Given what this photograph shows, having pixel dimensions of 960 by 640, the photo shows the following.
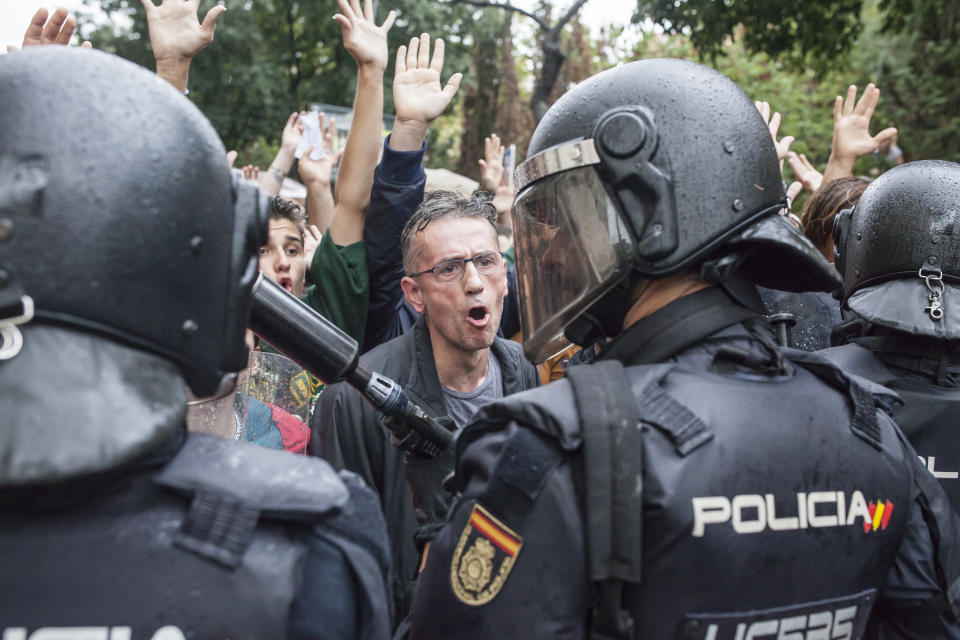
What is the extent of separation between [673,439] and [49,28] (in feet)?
8.49

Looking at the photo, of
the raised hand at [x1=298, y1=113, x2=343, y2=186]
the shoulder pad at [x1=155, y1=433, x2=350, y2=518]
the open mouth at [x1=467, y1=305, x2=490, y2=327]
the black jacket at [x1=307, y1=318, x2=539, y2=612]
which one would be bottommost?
the black jacket at [x1=307, y1=318, x2=539, y2=612]

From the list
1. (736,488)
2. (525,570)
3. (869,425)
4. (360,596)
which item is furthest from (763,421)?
(360,596)

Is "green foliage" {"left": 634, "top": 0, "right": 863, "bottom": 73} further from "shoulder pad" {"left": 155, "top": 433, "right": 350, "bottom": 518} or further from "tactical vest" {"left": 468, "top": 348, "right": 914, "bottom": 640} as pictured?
"shoulder pad" {"left": 155, "top": 433, "right": 350, "bottom": 518}

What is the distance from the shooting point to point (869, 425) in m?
1.74

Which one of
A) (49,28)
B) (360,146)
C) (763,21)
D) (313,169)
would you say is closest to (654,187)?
(360,146)

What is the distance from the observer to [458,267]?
11.1 feet

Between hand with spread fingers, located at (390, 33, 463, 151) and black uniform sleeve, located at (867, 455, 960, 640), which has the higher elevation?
hand with spread fingers, located at (390, 33, 463, 151)

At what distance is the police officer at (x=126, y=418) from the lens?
119cm

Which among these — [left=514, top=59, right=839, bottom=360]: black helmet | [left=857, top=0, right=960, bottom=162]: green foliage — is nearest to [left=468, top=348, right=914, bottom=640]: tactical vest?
[left=514, top=59, right=839, bottom=360]: black helmet

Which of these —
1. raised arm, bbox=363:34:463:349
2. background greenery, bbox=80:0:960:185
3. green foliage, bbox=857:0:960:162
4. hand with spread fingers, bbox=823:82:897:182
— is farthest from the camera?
background greenery, bbox=80:0:960:185

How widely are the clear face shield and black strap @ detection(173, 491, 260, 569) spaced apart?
88 cm

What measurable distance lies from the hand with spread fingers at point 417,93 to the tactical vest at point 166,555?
2.29m

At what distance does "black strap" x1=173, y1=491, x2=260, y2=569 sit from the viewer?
1.25 meters

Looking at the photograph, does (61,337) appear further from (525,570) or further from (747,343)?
(747,343)
